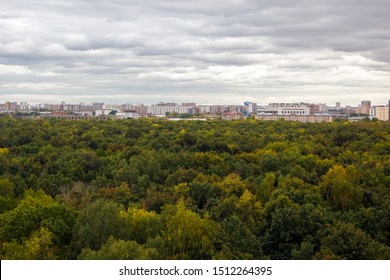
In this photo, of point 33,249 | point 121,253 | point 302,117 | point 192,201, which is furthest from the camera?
point 302,117

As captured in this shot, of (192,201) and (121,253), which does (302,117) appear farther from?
(121,253)

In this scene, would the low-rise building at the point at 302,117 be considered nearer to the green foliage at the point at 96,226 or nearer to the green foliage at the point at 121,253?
the green foliage at the point at 96,226

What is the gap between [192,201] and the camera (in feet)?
96.4

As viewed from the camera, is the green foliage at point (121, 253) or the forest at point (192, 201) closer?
the green foliage at point (121, 253)

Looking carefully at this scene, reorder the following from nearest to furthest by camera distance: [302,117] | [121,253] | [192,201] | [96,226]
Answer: [121,253], [96,226], [192,201], [302,117]

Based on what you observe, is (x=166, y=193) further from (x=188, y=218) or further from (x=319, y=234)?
(x=319, y=234)

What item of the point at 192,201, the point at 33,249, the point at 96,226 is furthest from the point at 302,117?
the point at 33,249

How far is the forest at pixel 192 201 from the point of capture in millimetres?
19969

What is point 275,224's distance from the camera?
76.5 feet

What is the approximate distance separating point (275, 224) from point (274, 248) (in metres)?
1.14

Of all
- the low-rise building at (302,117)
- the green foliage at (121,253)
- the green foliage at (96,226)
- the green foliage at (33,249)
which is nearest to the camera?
the green foliage at (121,253)

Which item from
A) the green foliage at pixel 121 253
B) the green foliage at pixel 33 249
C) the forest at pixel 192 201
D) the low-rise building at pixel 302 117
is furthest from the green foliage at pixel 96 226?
the low-rise building at pixel 302 117

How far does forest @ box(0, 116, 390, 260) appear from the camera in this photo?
65.5ft

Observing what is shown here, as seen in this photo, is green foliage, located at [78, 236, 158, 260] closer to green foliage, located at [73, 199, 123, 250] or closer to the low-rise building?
green foliage, located at [73, 199, 123, 250]
